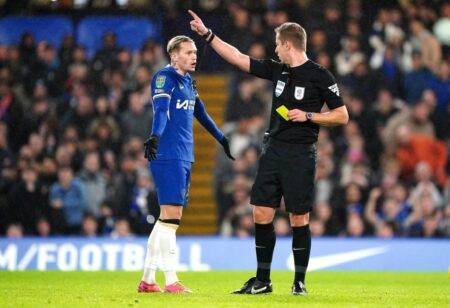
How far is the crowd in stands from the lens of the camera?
17.7 meters

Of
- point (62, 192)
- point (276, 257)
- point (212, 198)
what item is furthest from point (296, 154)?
point (212, 198)

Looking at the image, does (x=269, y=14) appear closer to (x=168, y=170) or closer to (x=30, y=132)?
(x=30, y=132)

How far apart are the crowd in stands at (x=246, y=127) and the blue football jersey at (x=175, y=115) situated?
7233mm

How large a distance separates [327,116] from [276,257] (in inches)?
254

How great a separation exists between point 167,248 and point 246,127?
9.17 metres

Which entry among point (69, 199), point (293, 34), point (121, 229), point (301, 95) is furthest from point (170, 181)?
point (69, 199)

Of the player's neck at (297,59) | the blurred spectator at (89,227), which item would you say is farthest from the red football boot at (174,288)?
the blurred spectator at (89,227)

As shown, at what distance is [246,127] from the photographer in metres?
19.3

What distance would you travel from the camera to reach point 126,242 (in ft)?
52.7

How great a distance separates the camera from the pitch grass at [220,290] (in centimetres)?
931

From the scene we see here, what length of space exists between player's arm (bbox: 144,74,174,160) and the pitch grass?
131cm

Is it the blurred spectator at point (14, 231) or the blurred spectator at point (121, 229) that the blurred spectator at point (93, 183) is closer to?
the blurred spectator at point (121, 229)

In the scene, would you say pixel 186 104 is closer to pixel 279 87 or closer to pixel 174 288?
pixel 279 87

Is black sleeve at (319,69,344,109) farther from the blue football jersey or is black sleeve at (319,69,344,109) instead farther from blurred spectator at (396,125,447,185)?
blurred spectator at (396,125,447,185)
